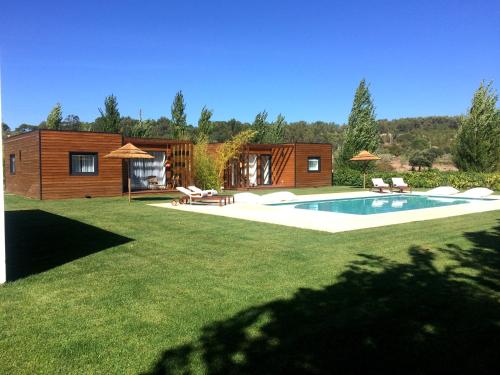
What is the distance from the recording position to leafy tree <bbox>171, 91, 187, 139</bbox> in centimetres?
3117

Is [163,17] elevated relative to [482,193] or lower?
elevated

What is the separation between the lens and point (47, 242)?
6918mm

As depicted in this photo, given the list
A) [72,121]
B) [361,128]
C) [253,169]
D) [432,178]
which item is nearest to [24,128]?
[72,121]

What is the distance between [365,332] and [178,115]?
96.4 ft

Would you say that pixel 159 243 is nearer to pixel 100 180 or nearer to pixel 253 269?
pixel 253 269

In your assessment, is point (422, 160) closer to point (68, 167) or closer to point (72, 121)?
point (68, 167)

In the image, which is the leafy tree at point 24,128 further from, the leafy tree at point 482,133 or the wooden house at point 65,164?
the leafy tree at point 482,133

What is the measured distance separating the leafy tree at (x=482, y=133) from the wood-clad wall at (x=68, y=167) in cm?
1838

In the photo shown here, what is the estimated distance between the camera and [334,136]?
63.1 meters

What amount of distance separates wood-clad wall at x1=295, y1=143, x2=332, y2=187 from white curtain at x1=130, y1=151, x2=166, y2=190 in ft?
25.5

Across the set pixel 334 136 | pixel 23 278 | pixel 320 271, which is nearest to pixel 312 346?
pixel 320 271

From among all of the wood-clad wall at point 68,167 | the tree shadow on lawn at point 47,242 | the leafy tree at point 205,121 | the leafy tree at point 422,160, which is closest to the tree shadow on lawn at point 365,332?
the tree shadow on lawn at point 47,242

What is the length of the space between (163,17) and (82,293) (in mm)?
18675

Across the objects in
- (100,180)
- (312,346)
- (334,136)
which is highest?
(334,136)
